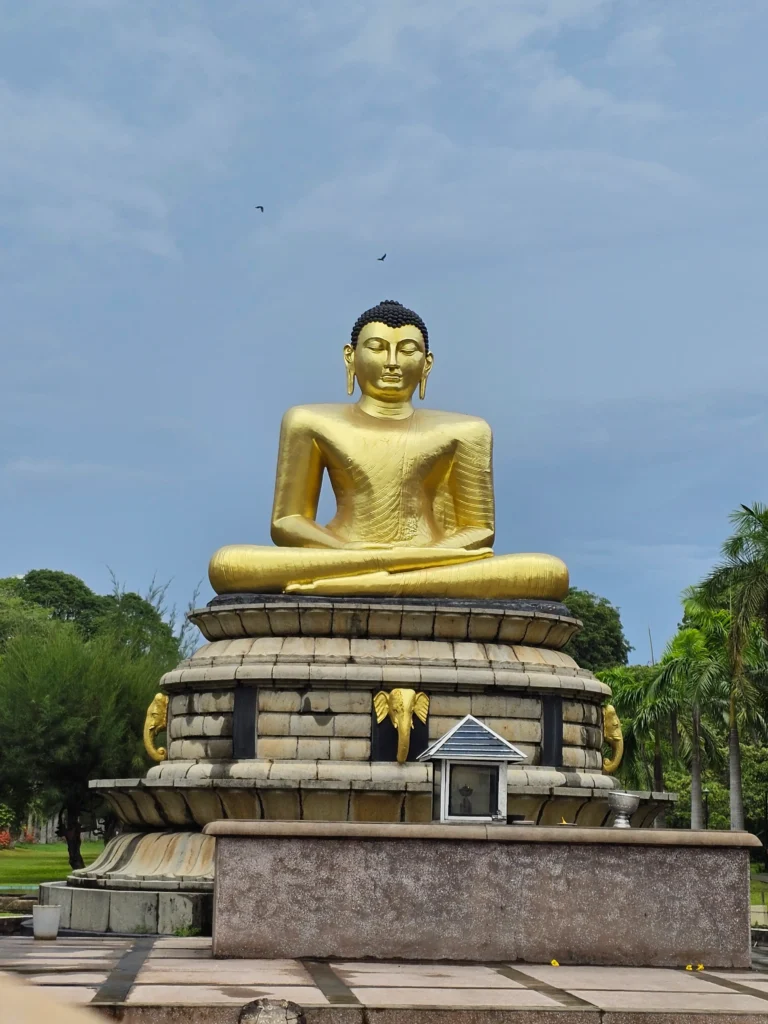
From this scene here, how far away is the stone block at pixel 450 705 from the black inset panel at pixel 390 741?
0.26 m

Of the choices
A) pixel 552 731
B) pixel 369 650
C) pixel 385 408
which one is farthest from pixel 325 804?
pixel 385 408

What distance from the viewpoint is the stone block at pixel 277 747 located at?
14.8m

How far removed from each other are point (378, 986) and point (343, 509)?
9.79m

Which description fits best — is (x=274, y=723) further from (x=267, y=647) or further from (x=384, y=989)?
(x=384, y=989)

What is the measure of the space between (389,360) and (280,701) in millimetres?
5048

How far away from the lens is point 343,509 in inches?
691

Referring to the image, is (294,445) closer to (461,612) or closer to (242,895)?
(461,612)

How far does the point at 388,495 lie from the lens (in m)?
17.2

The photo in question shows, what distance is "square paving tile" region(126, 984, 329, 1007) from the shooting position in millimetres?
7094

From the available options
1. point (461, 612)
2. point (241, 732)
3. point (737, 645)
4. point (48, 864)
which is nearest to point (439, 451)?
point (461, 612)

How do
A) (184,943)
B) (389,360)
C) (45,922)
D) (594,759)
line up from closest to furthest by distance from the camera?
(184,943), (45,922), (594,759), (389,360)

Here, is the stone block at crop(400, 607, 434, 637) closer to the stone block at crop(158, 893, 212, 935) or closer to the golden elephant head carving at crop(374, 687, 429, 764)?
the golden elephant head carving at crop(374, 687, 429, 764)

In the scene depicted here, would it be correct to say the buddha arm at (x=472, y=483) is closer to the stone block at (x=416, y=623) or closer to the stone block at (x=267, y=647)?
the stone block at (x=416, y=623)

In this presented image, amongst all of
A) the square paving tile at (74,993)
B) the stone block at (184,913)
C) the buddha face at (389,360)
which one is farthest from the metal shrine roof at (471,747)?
the buddha face at (389,360)
